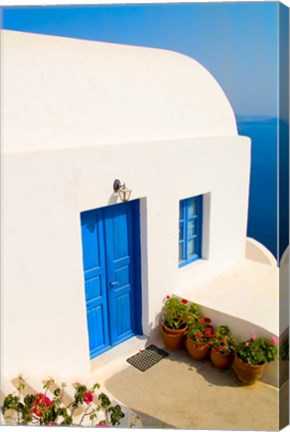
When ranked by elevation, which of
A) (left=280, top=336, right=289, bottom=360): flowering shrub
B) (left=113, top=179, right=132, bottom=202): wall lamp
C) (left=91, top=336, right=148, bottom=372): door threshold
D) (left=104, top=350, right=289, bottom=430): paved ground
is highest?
(left=113, top=179, right=132, bottom=202): wall lamp

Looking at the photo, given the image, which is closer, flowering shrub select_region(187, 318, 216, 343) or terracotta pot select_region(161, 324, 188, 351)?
flowering shrub select_region(187, 318, 216, 343)

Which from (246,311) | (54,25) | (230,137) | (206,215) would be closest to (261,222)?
(206,215)

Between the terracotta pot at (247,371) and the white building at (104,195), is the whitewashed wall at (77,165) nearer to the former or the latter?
the white building at (104,195)

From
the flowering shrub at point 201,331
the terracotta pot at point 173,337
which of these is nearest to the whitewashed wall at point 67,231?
the terracotta pot at point 173,337

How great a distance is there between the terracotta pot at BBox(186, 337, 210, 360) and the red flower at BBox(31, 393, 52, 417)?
8.41 feet

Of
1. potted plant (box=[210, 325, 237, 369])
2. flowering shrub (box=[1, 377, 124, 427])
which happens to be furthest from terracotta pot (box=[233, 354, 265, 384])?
flowering shrub (box=[1, 377, 124, 427])

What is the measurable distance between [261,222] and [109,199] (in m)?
3.94

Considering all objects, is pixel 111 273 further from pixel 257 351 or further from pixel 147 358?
pixel 257 351

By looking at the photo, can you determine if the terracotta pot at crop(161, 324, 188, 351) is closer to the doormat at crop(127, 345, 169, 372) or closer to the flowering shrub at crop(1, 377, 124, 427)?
the doormat at crop(127, 345, 169, 372)

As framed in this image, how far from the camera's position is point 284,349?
16.4ft

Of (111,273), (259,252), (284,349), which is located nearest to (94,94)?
(111,273)

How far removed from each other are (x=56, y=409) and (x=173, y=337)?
2.55 metres

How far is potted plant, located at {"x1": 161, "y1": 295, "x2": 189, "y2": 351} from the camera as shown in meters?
6.41

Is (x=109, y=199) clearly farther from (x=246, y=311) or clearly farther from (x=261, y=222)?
(x=261, y=222)
